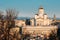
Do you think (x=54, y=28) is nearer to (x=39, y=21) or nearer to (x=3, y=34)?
(x=39, y=21)

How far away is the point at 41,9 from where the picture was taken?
67062 mm

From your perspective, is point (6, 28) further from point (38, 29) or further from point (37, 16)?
point (37, 16)

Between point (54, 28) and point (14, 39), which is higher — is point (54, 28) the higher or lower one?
the lower one

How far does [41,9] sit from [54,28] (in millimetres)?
13035

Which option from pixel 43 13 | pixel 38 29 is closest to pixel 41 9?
pixel 43 13

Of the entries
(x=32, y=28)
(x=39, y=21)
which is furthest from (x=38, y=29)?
(x=39, y=21)

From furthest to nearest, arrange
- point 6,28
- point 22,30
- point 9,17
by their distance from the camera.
A: point 22,30 → point 9,17 → point 6,28

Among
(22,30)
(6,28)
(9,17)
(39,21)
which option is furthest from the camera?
(39,21)

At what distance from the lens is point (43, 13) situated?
6656 centimetres

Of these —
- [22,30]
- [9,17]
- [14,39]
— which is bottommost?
[22,30]

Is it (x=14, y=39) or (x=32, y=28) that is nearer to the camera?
(x=14, y=39)

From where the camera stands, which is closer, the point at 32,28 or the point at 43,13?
the point at 32,28

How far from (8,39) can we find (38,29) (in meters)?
39.1

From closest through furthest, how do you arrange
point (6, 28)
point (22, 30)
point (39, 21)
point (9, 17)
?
point (6, 28), point (9, 17), point (22, 30), point (39, 21)
